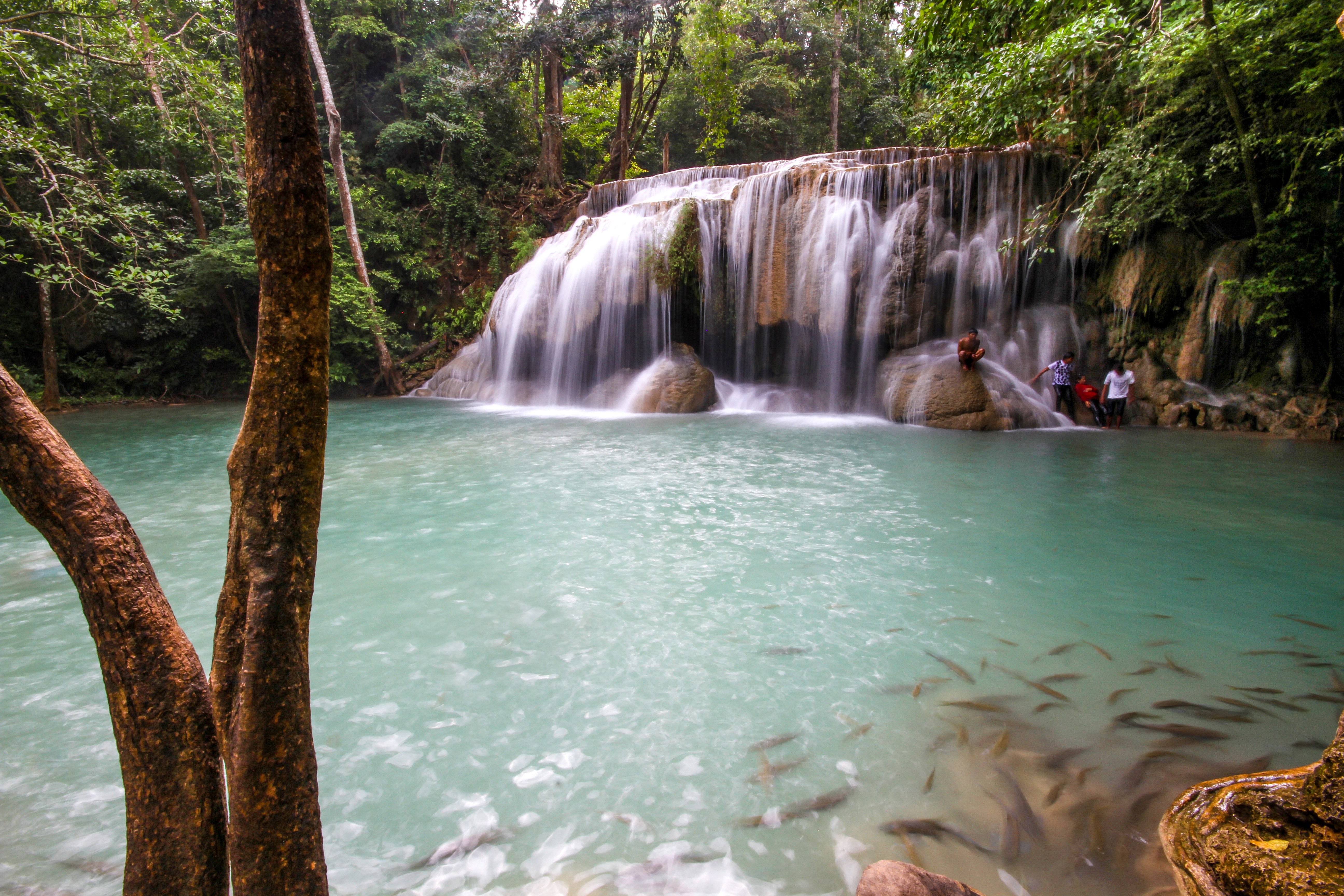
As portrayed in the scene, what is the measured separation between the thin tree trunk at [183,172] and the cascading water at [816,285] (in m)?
7.21

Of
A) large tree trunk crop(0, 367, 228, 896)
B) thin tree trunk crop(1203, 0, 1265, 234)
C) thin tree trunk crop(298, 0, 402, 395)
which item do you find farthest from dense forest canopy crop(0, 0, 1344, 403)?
large tree trunk crop(0, 367, 228, 896)

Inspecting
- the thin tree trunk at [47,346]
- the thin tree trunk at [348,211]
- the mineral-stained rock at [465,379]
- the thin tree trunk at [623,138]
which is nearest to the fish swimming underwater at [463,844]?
the mineral-stained rock at [465,379]

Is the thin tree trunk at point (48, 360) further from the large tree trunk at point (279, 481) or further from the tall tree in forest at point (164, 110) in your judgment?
the large tree trunk at point (279, 481)

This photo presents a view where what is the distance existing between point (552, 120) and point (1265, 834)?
21017 millimetres

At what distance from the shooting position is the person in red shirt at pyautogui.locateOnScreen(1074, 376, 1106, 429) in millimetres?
10586

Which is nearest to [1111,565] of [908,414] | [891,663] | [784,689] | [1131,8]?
[891,663]

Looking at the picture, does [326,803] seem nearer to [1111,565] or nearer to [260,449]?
[260,449]

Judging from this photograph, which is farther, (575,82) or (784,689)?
(575,82)

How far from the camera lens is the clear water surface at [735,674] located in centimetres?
189

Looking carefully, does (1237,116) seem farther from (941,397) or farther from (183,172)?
(183,172)

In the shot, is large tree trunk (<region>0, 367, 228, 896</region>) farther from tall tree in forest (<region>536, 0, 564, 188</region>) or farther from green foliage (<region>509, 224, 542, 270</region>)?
tall tree in forest (<region>536, 0, 564, 188</region>)

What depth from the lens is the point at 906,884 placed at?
156 centimetres

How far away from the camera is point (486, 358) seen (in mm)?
15922

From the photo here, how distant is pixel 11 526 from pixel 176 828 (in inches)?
246
